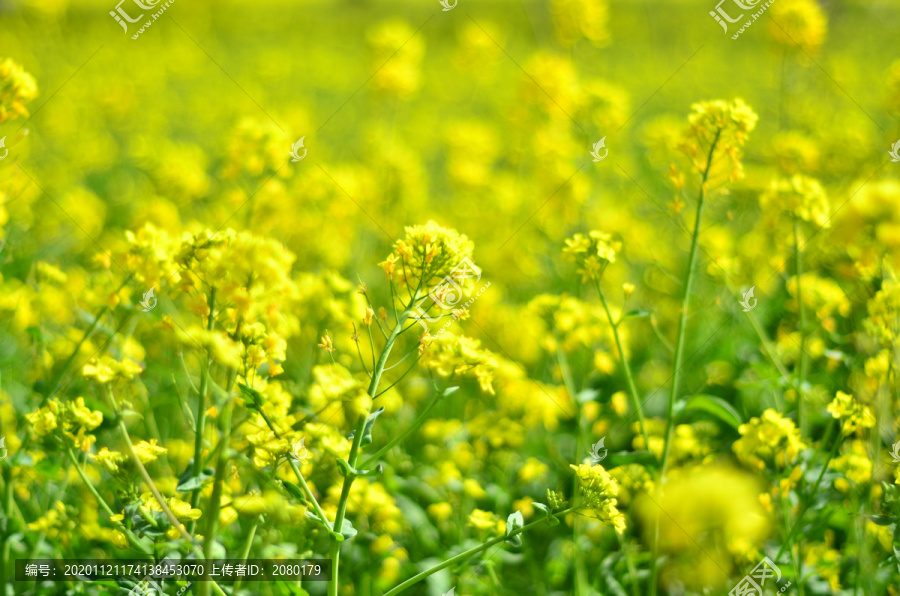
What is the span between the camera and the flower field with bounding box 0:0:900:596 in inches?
63.4

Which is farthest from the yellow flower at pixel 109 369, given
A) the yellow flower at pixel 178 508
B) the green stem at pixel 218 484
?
the green stem at pixel 218 484

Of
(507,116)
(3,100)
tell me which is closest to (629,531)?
(3,100)

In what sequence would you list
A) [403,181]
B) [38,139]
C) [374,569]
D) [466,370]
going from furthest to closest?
[38,139], [403,181], [374,569], [466,370]

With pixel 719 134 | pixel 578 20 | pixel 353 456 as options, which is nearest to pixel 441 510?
pixel 353 456

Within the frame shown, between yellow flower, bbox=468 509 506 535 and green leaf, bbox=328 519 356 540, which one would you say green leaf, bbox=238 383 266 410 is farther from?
yellow flower, bbox=468 509 506 535

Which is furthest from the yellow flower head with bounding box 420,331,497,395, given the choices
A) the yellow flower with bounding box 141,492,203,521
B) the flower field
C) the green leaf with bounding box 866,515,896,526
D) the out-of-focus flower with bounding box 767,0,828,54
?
the out-of-focus flower with bounding box 767,0,828,54

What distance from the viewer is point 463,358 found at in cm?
168

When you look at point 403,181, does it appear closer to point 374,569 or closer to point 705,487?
point 374,569

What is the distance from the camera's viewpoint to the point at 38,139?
6.42 meters

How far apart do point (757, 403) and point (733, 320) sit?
0.48 m

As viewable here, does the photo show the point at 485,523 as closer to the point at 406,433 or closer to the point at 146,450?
the point at 406,433

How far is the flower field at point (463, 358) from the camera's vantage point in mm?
1611

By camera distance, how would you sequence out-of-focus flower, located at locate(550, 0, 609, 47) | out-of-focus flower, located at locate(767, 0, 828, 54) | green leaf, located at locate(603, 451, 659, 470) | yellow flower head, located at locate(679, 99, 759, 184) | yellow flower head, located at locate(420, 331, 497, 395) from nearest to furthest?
1. yellow flower head, located at locate(420, 331, 497, 395)
2. green leaf, located at locate(603, 451, 659, 470)
3. yellow flower head, located at locate(679, 99, 759, 184)
4. out-of-focus flower, located at locate(767, 0, 828, 54)
5. out-of-focus flower, located at locate(550, 0, 609, 47)

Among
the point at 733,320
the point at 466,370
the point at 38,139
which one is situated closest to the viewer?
the point at 466,370
